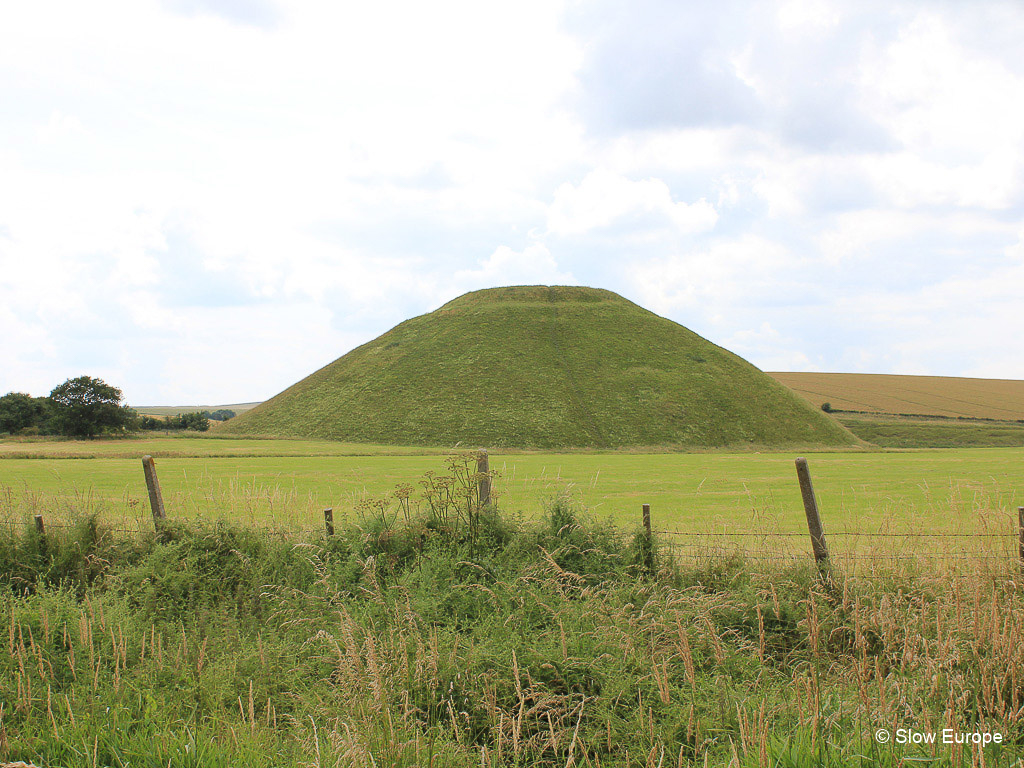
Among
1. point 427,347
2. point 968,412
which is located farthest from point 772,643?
point 968,412

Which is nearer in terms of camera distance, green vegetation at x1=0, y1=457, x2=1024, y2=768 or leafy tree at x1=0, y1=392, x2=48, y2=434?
green vegetation at x1=0, y1=457, x2=1024, y2=768

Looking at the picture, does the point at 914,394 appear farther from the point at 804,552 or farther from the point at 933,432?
the point at 804,552

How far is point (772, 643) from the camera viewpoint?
Result: 6148 mm

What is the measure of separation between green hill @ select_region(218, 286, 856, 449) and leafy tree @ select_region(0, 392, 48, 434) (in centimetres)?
2169

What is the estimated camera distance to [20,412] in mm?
73062

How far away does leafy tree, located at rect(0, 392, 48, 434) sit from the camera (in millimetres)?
72250

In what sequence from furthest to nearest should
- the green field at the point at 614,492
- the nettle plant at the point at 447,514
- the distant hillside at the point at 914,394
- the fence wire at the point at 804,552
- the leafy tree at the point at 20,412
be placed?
1. the distant hillside at the point at 914,394
2. the leafy tree at the point at 20,412
3. the green field at the point at 614,492
4. the nettle plant at the point at 447,514
5. the fence wire at the point at 804,552

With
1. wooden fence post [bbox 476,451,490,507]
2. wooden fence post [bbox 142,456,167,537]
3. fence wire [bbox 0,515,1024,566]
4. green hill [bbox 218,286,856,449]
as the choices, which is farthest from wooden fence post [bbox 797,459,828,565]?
green hill [bbox 218,286,856,449]

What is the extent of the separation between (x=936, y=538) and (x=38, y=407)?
88.1 metres

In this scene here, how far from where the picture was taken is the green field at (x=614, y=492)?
1027 cm

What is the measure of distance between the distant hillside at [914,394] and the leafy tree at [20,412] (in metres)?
101

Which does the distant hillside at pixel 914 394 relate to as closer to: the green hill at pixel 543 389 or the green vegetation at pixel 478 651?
the green hill at pixel 543 389

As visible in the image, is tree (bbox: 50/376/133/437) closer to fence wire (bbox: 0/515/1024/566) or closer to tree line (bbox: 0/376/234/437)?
tree line (bbox: 0/376/234/437)

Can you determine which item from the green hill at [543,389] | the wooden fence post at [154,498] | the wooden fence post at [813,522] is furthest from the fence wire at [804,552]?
the green hill at [543,389]
